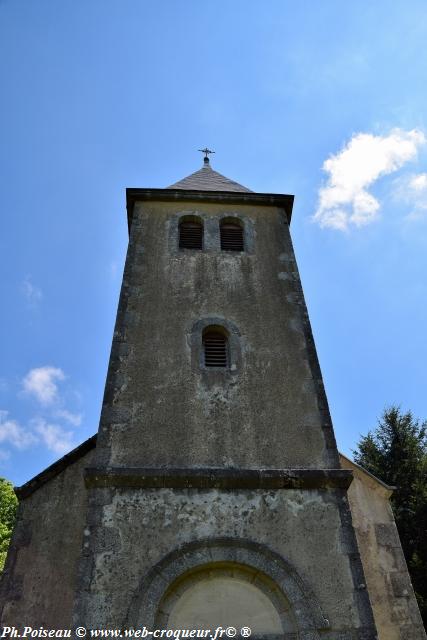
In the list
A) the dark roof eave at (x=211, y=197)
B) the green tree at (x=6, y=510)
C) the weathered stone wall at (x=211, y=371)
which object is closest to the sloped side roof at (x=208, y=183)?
the dark roof eave at (x=211, y=197)

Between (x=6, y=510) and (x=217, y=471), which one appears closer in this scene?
(x=217, y=471)

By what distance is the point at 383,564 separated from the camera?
25.8ft

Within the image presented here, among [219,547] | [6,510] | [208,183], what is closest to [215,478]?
[219,547]

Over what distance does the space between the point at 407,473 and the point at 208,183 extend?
516 inches

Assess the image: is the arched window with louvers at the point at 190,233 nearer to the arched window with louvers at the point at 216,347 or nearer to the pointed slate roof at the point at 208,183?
the pointed slate roof at the point at 208,183

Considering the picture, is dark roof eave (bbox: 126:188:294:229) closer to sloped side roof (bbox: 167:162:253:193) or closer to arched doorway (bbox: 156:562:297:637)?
sloped side roof (bbox: 167:162:253:193)

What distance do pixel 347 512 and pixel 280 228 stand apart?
20.3ft

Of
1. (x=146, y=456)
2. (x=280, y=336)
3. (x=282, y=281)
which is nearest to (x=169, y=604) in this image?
(x=146, y=456)

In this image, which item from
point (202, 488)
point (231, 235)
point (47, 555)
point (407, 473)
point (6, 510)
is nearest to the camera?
point (202, 488)

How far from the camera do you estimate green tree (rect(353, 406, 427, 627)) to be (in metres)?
16.7

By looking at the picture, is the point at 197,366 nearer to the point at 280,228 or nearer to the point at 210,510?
the point at 210,510

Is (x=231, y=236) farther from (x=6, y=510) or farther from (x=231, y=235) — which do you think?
(x=6, y=510)

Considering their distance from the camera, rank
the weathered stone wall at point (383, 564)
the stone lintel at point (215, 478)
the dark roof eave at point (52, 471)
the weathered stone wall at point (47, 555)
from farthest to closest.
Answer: the dark roof eave at point (52, 471), the weathered stone wall at point (383, 564), the weathered stone wall at point (47, 555), the stone lintel at point (215, 478)

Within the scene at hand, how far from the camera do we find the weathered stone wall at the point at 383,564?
741 centimetres
